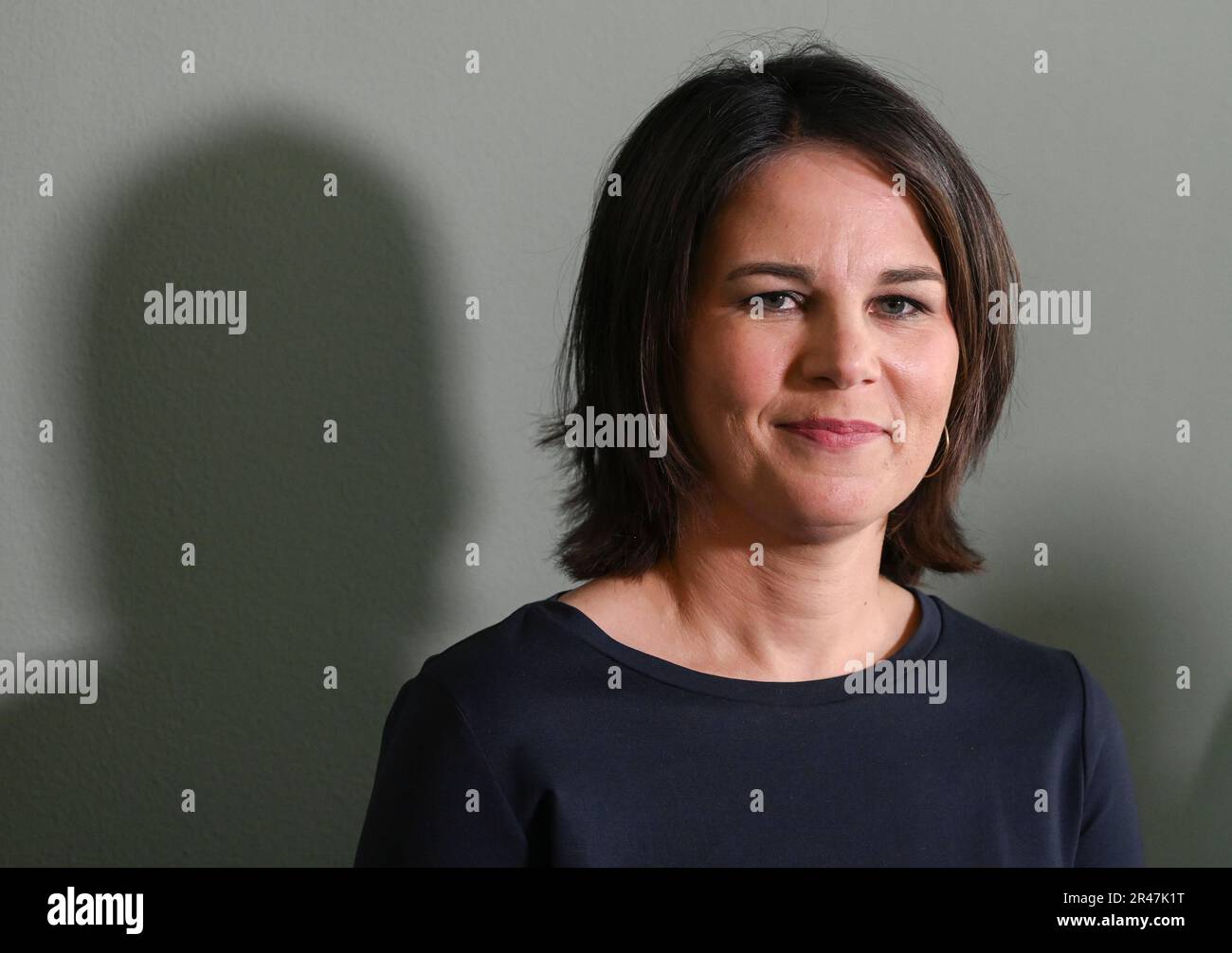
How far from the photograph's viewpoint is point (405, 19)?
1.22m

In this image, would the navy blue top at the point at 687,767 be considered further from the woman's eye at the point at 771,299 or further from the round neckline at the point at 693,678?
the woman's eye at the point at 771,299

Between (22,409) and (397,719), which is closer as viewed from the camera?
(397,719)

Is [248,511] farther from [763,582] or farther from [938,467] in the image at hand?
[938,467]

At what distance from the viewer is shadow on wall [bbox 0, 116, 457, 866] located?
4.00 feet

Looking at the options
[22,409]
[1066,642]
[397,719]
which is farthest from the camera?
[1066,642]

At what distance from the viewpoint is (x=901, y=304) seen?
947 millimetres

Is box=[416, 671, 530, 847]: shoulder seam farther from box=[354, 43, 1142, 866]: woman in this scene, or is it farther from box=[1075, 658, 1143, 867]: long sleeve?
box=[1075, 658, 1143, 867]: long sleeve

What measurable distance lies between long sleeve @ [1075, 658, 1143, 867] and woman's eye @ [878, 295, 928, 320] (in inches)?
14.9

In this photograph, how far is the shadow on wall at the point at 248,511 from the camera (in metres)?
1.22

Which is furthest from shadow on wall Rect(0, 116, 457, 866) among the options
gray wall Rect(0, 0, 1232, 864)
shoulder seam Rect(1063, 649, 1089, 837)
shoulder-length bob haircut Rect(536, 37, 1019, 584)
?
shoulder seam Rect(1063, 649, 1089, 837)

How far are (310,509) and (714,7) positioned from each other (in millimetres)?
673

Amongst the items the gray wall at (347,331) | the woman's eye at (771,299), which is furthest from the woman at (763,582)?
the gray wall at (347,331)

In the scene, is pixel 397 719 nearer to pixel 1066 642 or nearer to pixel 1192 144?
pixel 1066 642
